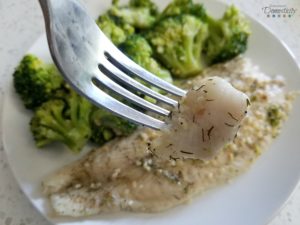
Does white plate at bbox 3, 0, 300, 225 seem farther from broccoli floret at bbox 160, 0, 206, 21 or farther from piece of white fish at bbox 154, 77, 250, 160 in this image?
broccoli floret at bbox 160, 0, 206, 21

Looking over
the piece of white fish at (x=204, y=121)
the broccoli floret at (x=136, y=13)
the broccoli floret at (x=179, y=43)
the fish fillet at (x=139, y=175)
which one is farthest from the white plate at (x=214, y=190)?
the broccoli floret at (x=136, y=13)

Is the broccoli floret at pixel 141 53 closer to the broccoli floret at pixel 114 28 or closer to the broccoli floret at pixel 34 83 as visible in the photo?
the broccoli floret at pixel 114 28

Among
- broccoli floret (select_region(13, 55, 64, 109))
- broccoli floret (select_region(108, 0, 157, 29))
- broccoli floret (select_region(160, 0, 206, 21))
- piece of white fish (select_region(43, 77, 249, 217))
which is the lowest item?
piece of white fish (select_region(43, 77, 249, 217))

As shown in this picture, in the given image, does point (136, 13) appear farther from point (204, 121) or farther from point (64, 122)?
point (204, 121)

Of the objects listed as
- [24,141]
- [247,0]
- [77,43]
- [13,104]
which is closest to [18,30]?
[13,104]

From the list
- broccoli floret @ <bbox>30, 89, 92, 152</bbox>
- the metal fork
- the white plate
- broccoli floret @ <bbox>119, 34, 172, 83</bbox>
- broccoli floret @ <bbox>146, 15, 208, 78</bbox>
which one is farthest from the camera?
broccoli floret @ <bbox>146, 15, 208, 78</bbox>

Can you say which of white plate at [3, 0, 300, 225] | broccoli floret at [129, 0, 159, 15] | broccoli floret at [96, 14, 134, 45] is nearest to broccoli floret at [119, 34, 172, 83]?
broccoli floret at [96, 14, 134, 45]

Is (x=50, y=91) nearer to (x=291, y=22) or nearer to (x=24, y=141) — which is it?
(x=24, y=141)
